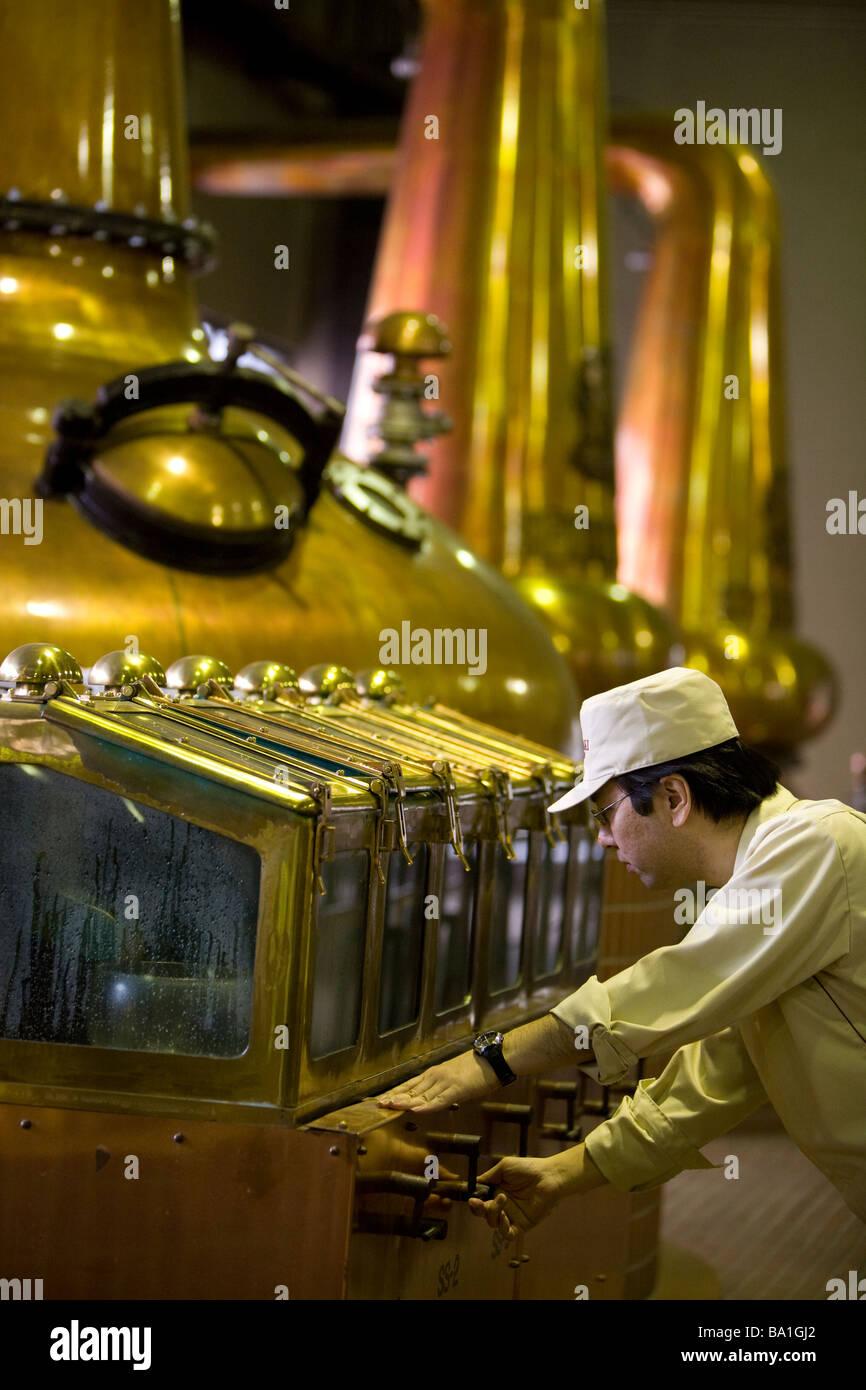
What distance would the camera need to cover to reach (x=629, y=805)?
85.1 inches

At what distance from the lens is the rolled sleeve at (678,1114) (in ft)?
7.01

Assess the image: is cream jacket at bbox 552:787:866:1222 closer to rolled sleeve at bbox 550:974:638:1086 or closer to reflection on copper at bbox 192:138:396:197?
rolled sleeve at bbox 550:974:638:1086

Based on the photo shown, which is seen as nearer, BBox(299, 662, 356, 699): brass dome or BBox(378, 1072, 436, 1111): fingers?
BBox(378, 1072, 436, 1111): fingers

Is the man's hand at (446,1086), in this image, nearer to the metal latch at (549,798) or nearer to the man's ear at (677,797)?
the man's ear at (677,797)

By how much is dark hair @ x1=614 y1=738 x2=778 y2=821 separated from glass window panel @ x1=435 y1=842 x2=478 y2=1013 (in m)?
0.40

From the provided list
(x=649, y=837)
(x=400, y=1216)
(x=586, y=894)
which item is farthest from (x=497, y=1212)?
(x=586, y=894)

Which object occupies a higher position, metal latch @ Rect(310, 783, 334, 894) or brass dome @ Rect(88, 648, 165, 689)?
brass dome @ Rect(88, 648, 165, 689)

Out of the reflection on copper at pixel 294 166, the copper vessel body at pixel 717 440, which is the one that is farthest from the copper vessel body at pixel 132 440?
the reflection on copper at pixel 294 166

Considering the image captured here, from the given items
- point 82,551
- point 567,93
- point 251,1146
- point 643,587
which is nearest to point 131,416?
point 82,551

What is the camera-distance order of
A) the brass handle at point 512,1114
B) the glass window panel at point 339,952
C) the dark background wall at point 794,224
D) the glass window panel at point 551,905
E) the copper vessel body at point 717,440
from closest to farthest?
the glass window panel at point 339,952
the brass handle at point 512,1114
the glass window panel at point 551,905
the copper vessel body at point 717,440
the dark background wall at point 794,224

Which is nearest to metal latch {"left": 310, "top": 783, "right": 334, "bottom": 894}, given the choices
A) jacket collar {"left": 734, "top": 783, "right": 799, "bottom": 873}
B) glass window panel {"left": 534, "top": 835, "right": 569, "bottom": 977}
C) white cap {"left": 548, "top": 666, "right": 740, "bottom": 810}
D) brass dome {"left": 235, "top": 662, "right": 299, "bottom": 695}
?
white cap {"left": 548, "top": 666, "right": 740, "bottom": 810}

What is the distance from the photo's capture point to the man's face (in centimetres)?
216

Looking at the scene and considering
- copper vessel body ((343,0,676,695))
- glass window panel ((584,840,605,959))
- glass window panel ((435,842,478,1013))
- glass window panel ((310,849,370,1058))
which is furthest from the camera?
copper vessel body ((343,0,676,695))

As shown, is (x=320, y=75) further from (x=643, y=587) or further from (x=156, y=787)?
(x=156, y=787)
